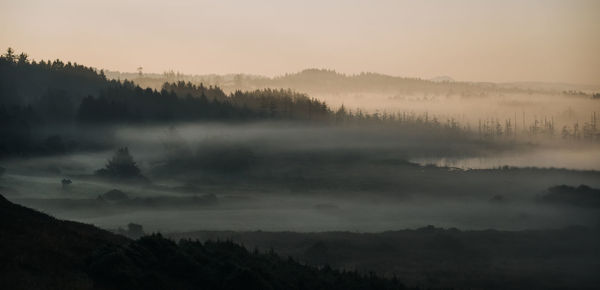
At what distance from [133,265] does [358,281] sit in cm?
5694

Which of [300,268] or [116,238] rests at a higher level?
[116,238]

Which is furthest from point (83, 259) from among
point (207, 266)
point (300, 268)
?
point (300, 268)

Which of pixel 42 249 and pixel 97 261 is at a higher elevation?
pixel 42 249

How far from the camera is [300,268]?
112 metres

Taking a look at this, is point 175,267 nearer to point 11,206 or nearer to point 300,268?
point 11,206

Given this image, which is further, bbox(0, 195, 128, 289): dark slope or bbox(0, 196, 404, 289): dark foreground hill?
bbox(0, 196, 404, 289): dark foreground hill

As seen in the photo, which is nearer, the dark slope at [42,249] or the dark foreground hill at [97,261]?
the dark slope at [42,249]

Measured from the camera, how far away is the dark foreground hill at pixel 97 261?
60.5 metres

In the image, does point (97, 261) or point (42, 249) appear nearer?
point (97, 261)

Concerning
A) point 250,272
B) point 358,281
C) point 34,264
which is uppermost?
point 34,264

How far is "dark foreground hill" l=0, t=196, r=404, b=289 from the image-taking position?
60.5m

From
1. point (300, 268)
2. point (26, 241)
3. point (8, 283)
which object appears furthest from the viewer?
point (300, 268)

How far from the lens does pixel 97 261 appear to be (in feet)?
212

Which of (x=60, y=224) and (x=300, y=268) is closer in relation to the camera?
(x=60, y=224)
